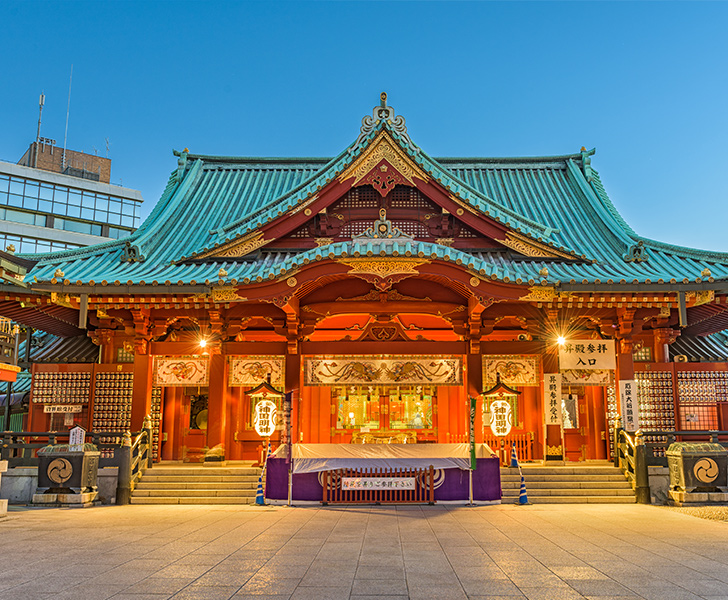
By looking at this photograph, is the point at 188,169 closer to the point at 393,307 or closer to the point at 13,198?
the point at 393,307

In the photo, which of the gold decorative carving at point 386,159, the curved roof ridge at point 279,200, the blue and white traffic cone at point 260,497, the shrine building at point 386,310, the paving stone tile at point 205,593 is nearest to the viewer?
the paving stone tile at point 205,593

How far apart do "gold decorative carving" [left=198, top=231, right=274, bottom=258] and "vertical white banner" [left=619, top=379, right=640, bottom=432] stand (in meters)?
10.0

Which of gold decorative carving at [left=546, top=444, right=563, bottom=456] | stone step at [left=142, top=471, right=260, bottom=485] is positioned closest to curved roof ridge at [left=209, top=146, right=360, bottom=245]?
stone step at [left=142, top=471, right=260, bottom=485]

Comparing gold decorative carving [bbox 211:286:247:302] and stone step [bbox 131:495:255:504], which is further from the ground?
gold decorative carving [bbox 211:286:247:302]

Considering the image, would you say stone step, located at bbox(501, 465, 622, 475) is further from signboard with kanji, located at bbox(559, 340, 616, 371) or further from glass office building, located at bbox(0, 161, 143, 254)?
glass office building, located at bbox(0, 161, 143, 254)

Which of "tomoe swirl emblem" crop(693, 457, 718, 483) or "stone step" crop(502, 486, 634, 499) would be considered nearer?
"tomoe swirl emblem" crop(693, 457, 718, 483)

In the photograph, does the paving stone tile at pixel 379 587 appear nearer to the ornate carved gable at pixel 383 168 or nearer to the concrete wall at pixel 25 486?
the concrete wall at pixel 25 486

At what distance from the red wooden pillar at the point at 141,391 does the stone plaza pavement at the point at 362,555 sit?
3.48m

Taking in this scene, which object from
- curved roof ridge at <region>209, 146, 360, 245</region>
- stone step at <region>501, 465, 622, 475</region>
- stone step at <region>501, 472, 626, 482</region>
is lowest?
stone step at <region>501, 472, 626, 482</region>

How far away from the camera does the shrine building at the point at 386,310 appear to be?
48.9 ft

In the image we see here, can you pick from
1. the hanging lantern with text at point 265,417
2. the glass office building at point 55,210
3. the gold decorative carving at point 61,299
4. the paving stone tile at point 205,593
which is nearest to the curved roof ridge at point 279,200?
the gold decorative carving at point 61,299

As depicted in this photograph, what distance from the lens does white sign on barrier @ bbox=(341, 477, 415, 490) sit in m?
13.9

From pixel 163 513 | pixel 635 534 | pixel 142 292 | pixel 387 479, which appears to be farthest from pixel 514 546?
pixel 142 292

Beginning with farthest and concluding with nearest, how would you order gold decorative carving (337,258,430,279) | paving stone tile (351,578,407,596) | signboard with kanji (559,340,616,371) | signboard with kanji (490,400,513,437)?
signboard with kanji (559,340,616,371) < signboard with kanji (490,400,513,437) < gold decorative carving (337,258,430,279) < paving stone tile (351,578,407,596)
